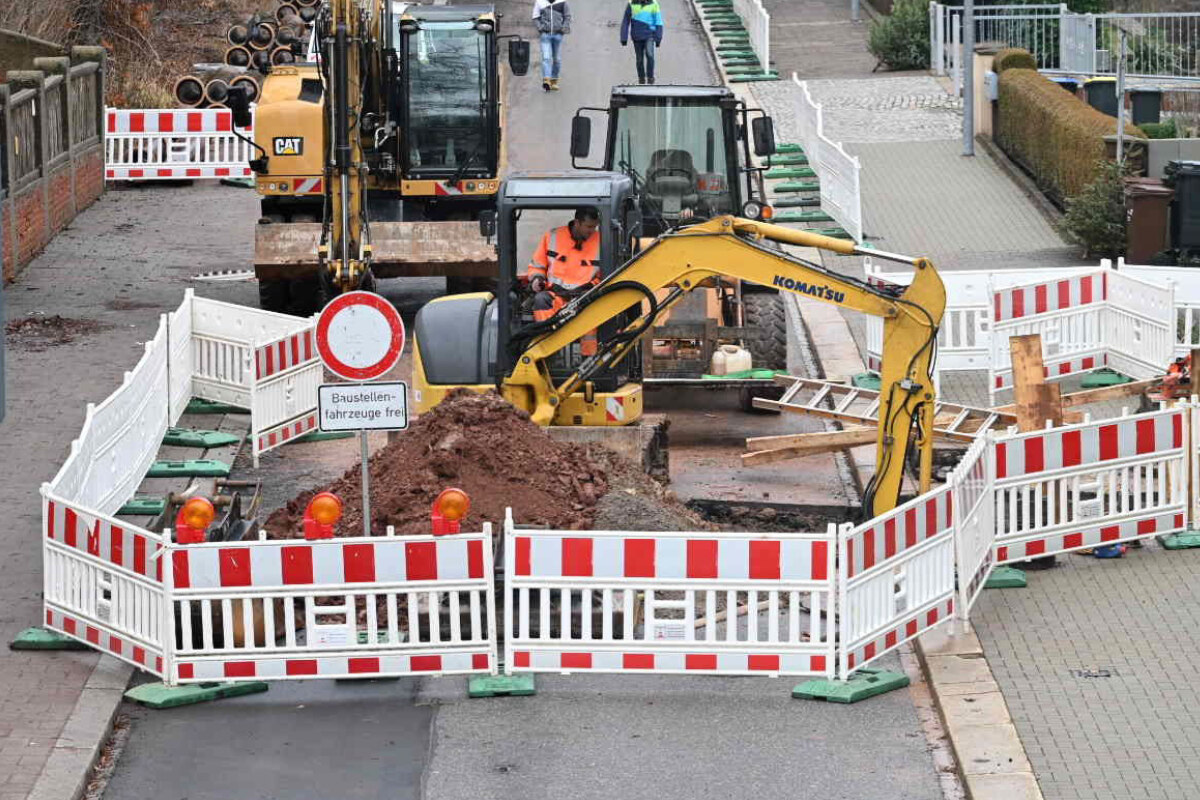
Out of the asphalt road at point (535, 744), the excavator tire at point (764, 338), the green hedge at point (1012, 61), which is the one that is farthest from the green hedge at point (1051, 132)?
the asphalt road at point (535, 744)

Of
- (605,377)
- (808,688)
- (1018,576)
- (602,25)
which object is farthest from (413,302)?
(602,25)

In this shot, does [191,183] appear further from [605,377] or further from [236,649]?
[236,649]

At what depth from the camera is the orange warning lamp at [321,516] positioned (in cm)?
1226

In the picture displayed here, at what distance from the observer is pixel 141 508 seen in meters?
16.5

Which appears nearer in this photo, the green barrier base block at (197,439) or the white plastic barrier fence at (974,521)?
the white plastic barrier fence at (974,521)

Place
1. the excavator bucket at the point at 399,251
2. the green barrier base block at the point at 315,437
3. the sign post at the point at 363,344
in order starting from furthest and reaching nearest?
the excavator bucket at the point at 399,251
the green barrier base block at the point at 315,437
the sign post at the point at 363,344

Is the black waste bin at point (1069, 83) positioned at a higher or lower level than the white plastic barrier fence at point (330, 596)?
higher

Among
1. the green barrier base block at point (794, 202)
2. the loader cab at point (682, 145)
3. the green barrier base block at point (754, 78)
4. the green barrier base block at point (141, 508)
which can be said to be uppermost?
the green barrier base block at point (754, 78)

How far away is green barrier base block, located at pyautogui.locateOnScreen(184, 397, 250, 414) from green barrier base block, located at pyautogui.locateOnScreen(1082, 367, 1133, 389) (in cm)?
792

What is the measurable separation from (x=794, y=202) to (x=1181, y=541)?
1595 cm

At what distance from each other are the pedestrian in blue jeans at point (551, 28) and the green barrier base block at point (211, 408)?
1791 centimetres

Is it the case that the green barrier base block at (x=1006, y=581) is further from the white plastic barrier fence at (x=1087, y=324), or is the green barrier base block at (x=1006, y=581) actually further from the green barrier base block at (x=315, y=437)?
the green barrier base block at (x=315, y=437)

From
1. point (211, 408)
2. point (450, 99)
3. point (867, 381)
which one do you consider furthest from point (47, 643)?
point (450, 99)

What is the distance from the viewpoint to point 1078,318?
67.2ft
